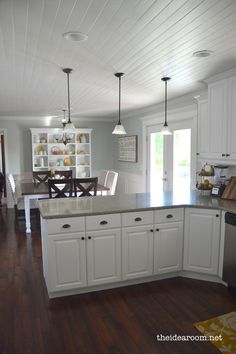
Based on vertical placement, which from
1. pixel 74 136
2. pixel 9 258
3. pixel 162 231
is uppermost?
pixel 74 136

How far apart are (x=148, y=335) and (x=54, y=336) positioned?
75 centimetres

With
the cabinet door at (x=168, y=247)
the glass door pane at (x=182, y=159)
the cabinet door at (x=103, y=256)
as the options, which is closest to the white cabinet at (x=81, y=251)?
the cabinet door at (x=103, y=256)

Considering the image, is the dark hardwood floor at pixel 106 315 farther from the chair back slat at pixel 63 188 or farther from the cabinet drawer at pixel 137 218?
the chair back slat at pixel 63 188

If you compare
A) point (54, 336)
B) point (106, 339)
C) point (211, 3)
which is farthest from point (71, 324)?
point (211, 3)

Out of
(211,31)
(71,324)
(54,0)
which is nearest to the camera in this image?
(54,0)

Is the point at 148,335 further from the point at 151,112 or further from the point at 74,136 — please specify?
the point at 74,136

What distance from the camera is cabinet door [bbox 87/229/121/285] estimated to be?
2857mm

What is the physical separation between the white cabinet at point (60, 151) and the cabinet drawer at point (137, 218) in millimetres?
4654

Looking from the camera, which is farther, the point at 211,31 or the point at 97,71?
the point at 97,71

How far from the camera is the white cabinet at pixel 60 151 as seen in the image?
7340mm

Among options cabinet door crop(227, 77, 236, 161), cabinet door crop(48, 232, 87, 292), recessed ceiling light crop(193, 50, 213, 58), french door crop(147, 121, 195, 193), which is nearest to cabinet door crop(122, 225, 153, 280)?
cabinet door crop(48, 232, 87, 292)

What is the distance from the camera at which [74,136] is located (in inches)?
304

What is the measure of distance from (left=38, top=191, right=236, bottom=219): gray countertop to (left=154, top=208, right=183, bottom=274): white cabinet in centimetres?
12

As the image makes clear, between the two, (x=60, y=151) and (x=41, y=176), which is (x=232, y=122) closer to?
(x=41, y=176)
